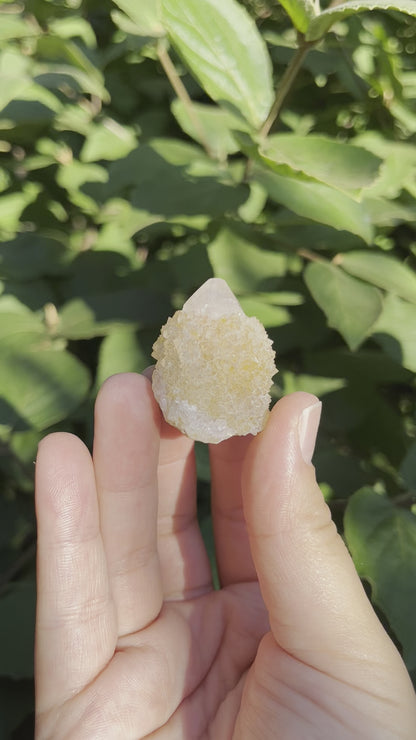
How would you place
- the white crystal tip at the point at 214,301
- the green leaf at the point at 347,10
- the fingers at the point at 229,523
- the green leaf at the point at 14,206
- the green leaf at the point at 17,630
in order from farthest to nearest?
the green leaf at the point at 14,206 < the green leaf at the point at 17,630 < the fingers at the point at 229,523 < the white crystal tip at the point at 214,301 < the green leaf at the point at 347,10

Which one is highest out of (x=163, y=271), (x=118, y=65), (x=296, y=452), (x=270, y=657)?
(x=118, y=65)

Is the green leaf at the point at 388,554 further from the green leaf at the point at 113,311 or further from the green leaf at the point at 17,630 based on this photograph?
the green leaf at the point at 17,630

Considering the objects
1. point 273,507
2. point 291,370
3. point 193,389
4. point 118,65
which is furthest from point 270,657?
point 118,65

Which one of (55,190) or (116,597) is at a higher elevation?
(55,190)

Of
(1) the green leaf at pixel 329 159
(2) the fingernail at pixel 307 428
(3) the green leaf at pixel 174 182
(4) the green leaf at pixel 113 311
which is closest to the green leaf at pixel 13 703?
(4) the green leaf at pixel 113 311

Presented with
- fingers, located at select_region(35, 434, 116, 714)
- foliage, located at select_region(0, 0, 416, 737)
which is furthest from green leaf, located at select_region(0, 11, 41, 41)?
fingers, located at select_region(35, 434, 116, 714)

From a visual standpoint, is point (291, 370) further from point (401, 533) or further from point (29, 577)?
point (29, 577)
